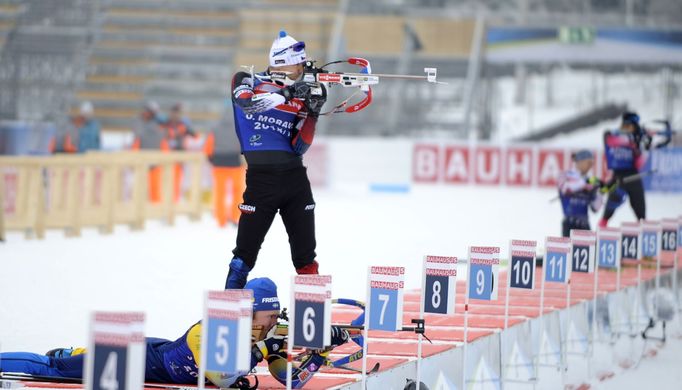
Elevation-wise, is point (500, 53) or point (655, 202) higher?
point (500, 53)

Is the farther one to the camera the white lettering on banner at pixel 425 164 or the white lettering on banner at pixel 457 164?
the white lettering on banner at pixel 425 164

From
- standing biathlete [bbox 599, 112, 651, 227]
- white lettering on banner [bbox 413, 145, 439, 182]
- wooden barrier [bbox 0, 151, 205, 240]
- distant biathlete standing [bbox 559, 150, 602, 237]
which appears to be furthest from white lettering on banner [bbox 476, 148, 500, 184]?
distant biathlete standing [bbox 559, 150, 602, 237]

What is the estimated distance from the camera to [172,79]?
37.0 metres

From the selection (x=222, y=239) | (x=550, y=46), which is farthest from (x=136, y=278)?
(x=550, y=46)

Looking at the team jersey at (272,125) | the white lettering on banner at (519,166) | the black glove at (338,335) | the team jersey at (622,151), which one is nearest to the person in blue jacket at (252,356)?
the black glove at (338,335)

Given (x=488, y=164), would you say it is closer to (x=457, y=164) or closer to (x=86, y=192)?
(x=457, y=164)

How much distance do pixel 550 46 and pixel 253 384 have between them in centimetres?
2639

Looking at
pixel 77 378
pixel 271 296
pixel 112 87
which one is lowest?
pixel 77 378

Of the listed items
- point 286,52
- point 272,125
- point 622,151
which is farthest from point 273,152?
point 622,151

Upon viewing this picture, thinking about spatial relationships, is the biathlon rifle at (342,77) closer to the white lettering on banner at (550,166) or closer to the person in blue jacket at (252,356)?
the person in blue jacket at (252,356)

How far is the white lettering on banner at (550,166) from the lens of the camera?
27.5 m

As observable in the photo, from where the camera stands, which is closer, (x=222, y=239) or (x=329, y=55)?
(x=222, y=239)

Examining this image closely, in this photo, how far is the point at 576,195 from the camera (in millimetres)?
13477

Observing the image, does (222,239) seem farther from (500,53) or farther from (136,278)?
(500,53)
